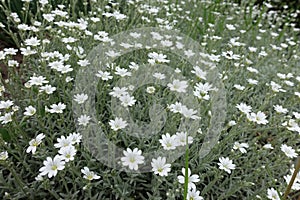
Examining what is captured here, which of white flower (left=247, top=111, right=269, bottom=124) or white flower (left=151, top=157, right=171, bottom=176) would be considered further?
white flower (left=247, top=111, right=269, bottom=124)

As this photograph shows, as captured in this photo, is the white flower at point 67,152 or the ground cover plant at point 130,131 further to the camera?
the ground cover plant at point 130,131

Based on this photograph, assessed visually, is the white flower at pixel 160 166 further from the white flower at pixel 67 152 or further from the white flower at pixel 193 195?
the white flower at pixel 67 152

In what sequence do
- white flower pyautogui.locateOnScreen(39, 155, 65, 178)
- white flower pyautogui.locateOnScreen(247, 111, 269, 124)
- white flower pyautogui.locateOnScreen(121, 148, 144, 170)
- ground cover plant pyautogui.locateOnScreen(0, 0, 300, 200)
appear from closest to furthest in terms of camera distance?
white flower pyautogui.locateOnScreen(39, 155, 65, 178)
white flower pyautogui.locateOnScreen(121, 148, 144, 170)
ground cover plant pyautogui.locateOnScreen(0, 0, 300, 200)
white flower pyautogui.locateOnScreen(247, 111, 269, 124)

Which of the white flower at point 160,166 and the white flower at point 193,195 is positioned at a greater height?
the white flower at point 160,166

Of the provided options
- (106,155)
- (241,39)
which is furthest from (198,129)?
(241,39)

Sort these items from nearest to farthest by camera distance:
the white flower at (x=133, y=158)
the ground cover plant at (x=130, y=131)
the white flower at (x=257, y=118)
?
1. the white flower at (x=133, y=158)
2. the ground cover plant at (x=130, y=131)
3. the white flower at (x=257, y=118)

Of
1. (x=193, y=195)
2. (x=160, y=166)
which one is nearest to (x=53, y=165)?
(x=160, y=166)

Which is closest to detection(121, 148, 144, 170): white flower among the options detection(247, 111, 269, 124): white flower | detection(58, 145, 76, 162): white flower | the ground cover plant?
the ground cover plant

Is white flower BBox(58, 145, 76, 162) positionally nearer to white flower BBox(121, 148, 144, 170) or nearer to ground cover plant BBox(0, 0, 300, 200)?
ground cover plant BBox(0, 0, 300, 200)

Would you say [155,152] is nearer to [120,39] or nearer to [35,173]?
[35,173]

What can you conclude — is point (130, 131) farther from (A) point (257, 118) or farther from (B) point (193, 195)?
(A) point (257, 118)

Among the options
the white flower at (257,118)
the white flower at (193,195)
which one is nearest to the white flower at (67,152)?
the white flower at (193,195)
